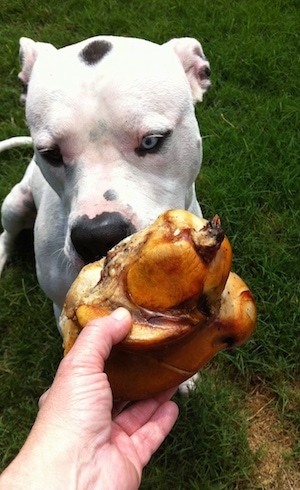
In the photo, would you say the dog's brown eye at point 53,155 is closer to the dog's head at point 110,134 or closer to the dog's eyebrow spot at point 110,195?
the dog's head at point 110,134

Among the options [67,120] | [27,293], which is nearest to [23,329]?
[27,293]

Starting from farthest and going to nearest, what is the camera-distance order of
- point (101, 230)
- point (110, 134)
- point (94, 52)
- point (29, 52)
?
point (29, 52) < point (94, 52) < point (110, 134) < point (101, 230)

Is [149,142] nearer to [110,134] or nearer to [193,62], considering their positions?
[110,134]

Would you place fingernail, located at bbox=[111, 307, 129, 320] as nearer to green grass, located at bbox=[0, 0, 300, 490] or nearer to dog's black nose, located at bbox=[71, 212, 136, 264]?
dog's black nose, located at bbox=[71, 212, 136, 264]

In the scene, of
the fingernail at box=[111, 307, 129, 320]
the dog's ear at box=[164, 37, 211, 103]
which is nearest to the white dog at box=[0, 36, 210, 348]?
the dog's ear at box=[164, 37, 211, 103]

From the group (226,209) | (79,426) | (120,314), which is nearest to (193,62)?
(226,209)

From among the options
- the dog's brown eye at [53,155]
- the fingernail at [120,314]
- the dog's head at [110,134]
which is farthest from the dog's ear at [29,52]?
the fingernail at [120,314]
